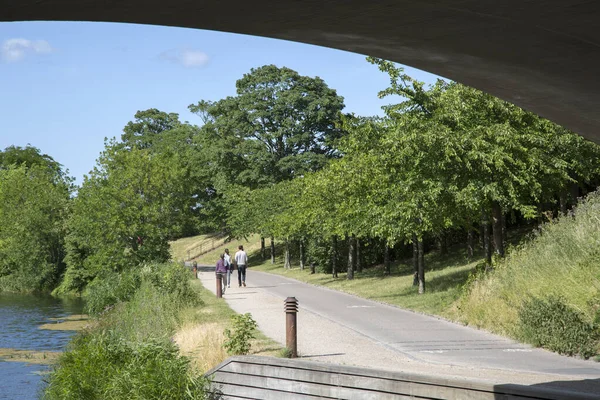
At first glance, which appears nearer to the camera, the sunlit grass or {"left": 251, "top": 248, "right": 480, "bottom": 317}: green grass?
the sunlit grass

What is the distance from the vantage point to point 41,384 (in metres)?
18.4

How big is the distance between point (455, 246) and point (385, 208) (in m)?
17.3

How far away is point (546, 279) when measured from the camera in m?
15.1

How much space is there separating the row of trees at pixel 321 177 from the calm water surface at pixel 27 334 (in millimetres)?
3489

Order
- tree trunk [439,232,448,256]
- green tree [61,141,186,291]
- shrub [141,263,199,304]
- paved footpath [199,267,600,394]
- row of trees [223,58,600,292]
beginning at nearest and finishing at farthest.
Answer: paved footpath [199,267,600,394]
row of trees [223,58,600,292]
shrub [141,263,199,304]
tree trunk [439,232,448,256]
green tree [61,141,186,291]

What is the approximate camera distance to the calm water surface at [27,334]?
18.9m

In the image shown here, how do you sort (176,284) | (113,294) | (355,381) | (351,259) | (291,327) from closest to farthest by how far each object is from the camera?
(355,381), (291,327), (176,284), (113,294), (351,259)

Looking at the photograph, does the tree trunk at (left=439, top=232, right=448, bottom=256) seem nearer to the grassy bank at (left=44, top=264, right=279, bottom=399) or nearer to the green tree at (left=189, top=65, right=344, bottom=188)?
the grassy bank at (left=44, top=264, right=279, bottom=399)

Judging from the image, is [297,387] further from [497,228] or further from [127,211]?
[127,211]

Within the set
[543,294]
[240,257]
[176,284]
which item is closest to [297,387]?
[543,294]

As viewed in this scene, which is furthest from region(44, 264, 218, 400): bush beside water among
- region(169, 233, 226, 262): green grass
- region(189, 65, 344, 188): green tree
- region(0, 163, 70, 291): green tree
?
region(169, 233, 226, 262): green grass

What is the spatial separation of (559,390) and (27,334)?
23865 mm

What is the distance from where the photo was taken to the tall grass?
1367 cm

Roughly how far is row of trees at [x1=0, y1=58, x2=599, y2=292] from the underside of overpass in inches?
555
